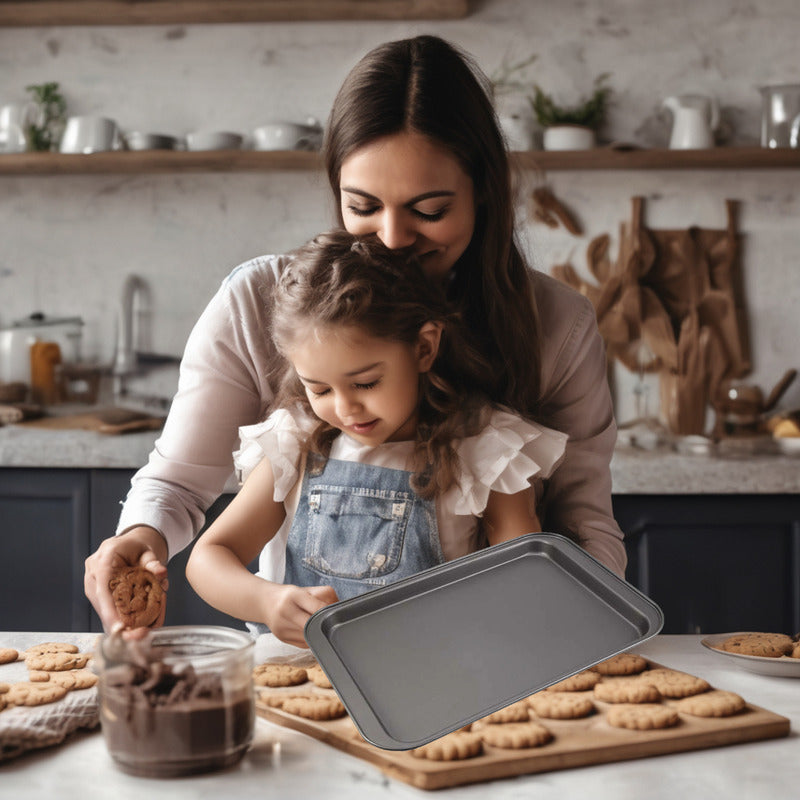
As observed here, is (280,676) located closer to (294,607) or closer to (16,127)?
(294,607)

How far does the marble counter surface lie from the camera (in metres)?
2.33

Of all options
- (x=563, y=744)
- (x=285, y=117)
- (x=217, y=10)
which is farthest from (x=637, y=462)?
(x=217, y=10)

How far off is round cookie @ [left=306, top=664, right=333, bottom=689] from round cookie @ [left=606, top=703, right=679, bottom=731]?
0.83 feet

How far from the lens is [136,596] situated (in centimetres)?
106

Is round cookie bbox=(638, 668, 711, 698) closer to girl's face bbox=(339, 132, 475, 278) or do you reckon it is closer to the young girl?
the young girl

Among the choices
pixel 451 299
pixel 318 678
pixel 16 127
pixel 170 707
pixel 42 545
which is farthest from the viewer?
pixel 16 127

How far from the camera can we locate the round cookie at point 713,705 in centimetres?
85

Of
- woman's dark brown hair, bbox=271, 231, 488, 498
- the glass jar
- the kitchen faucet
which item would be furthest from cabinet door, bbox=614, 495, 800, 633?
the glass jar

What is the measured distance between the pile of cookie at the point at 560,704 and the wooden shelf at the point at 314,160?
2027mm

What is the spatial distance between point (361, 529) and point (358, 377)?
23 cm

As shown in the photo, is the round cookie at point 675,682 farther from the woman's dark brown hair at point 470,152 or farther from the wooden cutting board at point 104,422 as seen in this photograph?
the wooden cutting board at point 104,422

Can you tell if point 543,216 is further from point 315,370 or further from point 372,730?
point 372,730

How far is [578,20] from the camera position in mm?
2979

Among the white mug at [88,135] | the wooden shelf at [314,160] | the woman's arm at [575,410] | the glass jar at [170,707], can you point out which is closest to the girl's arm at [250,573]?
the glass jar at [170,707]
